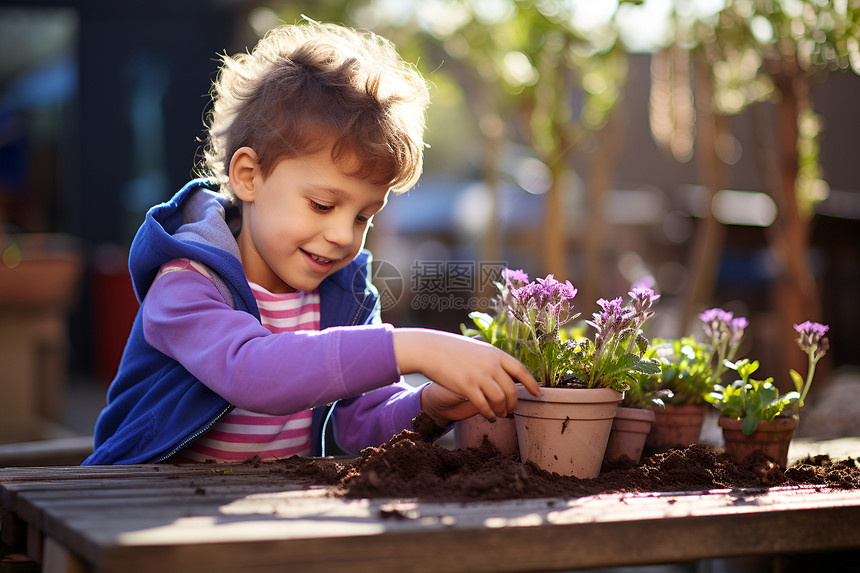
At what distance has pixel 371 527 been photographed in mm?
1027

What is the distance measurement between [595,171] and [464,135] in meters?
10.1

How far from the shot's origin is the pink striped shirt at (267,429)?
187 centimetres

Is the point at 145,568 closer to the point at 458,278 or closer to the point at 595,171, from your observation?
the point at 458,278

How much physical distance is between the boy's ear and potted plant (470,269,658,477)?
2.12 ft

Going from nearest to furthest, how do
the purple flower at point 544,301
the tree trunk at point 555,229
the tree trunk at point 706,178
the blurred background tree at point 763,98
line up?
the purple flower at point 544,301 < the blurred background tree at point 763,98 < the tree trunk at point 706,178 < the tree trunk at point 555,229

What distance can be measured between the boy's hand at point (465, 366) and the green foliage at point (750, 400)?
496 mm

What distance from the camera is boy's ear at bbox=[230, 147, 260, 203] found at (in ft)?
6.02

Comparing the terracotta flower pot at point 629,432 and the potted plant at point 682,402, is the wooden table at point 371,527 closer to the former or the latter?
the terracotta flower pot at point 629,432

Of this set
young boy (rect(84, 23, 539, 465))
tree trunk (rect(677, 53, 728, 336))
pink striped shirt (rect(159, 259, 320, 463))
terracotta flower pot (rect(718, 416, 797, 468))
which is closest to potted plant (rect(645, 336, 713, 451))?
terracotta flower pot (rect(718, 416, 797, 468))

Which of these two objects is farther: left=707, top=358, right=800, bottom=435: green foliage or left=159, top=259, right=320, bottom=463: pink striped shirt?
left=159, top=259, right=320, bottom=463: pink striped shirt

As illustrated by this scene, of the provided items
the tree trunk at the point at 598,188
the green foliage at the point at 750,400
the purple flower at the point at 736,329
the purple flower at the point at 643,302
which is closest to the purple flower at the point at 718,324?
the purple flower at the point at 736,329

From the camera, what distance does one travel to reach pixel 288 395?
1.37 metres

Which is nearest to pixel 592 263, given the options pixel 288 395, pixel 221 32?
pixel 288 395

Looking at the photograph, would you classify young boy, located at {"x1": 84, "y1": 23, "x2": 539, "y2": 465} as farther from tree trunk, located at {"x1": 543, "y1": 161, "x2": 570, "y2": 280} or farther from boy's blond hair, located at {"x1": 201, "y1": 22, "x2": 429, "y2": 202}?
tree trunk, located at {"x1": 543, "y1": 161, "x2": 570, "y2": 280}
